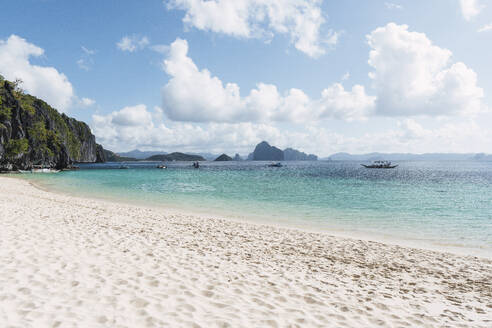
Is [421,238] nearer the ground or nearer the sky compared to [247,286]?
nearer the ground

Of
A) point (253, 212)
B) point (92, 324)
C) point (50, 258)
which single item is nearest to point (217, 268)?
point (92, 324)

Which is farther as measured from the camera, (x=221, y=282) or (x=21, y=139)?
(x=21, y=139)

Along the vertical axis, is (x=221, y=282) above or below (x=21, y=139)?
below

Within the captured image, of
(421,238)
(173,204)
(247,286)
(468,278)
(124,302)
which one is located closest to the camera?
(124,302)

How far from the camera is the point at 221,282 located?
7.00m

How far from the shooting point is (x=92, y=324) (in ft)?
15.4

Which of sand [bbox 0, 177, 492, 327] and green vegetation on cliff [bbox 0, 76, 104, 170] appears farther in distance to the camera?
green vegetation on cliff [bbox 0, 76, 104, 170]

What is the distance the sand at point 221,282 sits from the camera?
5254 millimetres

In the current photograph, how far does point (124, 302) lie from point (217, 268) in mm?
3010

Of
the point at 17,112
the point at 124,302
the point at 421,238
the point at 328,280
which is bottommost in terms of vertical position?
the point at 421,238

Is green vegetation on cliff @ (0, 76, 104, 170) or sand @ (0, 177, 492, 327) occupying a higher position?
green vegetation on cliff @ (0, 76, 104, 170)

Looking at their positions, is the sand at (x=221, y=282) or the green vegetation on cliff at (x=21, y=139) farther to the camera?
the green vegetation on cliff at (x=21, y=139)

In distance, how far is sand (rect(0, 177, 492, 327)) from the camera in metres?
5.25

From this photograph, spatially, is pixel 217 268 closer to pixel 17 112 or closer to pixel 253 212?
pixel 253 212
